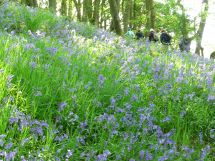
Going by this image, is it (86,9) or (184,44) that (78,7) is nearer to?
(86,9)

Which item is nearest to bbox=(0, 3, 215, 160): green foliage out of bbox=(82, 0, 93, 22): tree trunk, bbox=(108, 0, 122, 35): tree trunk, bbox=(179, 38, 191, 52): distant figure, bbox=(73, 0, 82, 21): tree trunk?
bbox=(108, 0, 122, 35): tree trunk

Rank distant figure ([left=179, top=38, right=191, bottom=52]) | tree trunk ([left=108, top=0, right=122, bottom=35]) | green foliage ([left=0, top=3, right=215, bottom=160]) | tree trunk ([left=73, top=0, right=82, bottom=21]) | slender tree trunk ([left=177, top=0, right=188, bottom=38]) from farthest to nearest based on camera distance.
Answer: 1. tree trunk ([left=73, top=0, right=82, bottom=21])
2. slender tree trunk ([left=177, top=0, right=188, bottom=38])
3. distant figure ([left=179, top=38, right=191, bottom=52])
4. tree trunk ([left=108, top=0, right=122, bottom=35])
5. green foliage ([left=0, top=3, right=215, bottom=160])

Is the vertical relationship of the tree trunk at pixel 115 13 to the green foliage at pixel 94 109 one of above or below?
above

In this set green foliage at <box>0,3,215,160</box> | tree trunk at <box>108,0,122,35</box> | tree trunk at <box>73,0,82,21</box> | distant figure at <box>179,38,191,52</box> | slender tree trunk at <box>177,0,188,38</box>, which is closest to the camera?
green foliage at <box>0,3,215,160</box>

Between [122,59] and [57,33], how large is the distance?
7.03ft

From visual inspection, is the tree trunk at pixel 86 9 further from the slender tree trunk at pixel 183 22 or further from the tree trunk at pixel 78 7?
the slender tree trunk at pixel 183 22

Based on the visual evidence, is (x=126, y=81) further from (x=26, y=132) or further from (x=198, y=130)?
(x=26, y=132)

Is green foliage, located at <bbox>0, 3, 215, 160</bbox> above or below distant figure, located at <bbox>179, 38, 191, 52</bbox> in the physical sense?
above

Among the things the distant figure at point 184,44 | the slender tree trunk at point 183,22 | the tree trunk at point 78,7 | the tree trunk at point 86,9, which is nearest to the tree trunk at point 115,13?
the distant figure at point 184,44

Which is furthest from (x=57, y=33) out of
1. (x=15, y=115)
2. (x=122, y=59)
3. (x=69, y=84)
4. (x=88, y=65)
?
(x=15, y=115)

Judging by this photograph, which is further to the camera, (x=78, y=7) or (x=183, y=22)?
(x=78, y=7)

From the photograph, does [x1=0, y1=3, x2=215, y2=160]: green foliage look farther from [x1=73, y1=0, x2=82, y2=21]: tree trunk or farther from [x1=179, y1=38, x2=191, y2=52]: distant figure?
[x1=73, y1=0, x2=82, y2=21]: tree trunk

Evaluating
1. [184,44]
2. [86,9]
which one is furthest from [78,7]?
[184,44]

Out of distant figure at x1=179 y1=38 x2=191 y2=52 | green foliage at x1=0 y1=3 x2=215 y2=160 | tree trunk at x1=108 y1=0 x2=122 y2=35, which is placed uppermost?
tree trunk at x1=108 y1=0 x2=122 y2=35
